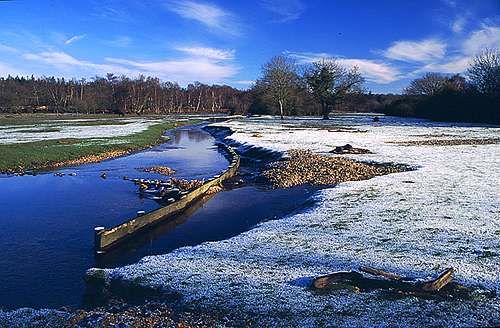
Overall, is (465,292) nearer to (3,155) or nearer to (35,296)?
(35,296)

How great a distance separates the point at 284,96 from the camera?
84875 mm

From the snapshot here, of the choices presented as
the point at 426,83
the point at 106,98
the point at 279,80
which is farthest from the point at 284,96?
the point at 106,98

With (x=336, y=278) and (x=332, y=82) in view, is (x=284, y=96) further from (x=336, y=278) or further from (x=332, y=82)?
(x=336, y=278)

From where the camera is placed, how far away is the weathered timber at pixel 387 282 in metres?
6.94

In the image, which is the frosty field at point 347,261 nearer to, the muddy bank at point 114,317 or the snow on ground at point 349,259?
the snow on ground at point 349,259

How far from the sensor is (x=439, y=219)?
11.3 m

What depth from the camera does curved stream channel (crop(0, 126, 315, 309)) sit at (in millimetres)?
8766

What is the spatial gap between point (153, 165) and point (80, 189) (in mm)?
7776

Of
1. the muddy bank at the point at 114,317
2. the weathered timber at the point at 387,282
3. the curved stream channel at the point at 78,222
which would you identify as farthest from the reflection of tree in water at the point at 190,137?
the weathered timber at the point at 387,282

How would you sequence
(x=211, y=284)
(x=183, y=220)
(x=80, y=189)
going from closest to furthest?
(x=211, y=284)
(x=183, y=220)
(x=80, y=189)

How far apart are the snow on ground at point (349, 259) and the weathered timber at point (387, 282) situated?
Result: 259 mm

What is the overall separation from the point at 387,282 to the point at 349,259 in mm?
1339

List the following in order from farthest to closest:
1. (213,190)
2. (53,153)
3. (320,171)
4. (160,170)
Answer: (53,153) < (160,170) < (320,171) < (213,190)

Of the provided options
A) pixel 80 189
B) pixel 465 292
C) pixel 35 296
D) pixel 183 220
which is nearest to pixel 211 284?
pixel 35 296
